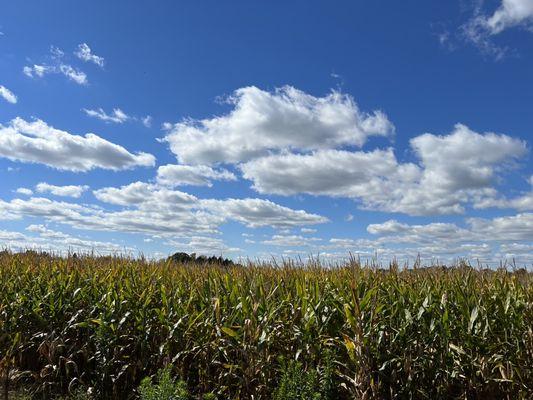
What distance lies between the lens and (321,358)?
812 centimetres

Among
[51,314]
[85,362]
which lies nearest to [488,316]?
[85,362]

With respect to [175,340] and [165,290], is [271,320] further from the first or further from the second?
[165,290]

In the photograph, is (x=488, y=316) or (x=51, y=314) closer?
(x=488, y=316)

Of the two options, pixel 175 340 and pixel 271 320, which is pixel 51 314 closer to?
pixel 175 340

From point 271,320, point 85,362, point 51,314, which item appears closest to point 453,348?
point 271,320

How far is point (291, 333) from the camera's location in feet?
28.4

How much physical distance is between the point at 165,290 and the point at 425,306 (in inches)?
218

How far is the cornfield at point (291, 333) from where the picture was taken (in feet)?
25.5

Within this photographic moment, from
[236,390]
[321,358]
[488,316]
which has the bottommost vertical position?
[236,390]

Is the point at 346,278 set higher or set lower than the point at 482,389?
higher

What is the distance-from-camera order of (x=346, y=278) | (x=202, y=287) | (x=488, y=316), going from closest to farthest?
(x=488, y=316) < (x=346, y=278) < (x=202, y=287)

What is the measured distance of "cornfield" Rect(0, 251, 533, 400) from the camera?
25.5ft

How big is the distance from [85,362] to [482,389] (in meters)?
7.57

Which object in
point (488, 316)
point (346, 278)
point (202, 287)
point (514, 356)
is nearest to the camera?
point (514, 356)
